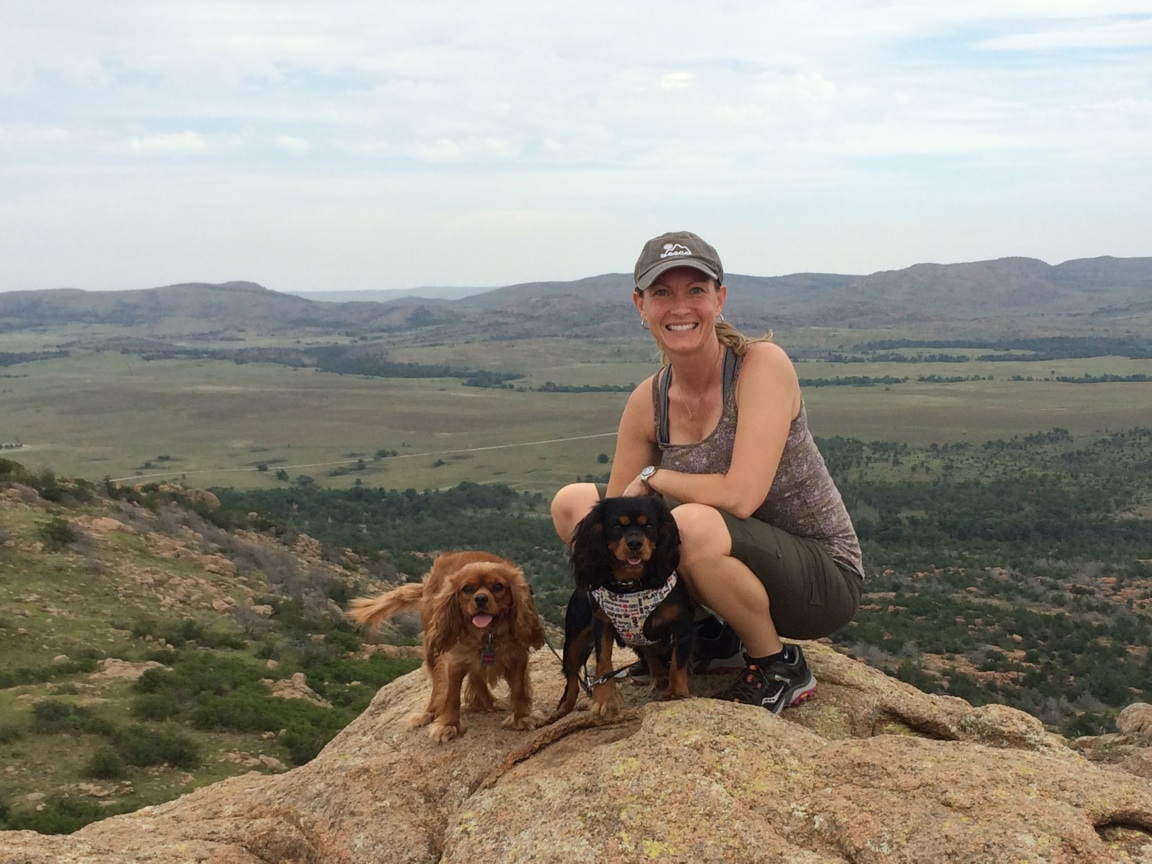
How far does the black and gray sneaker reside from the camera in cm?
422

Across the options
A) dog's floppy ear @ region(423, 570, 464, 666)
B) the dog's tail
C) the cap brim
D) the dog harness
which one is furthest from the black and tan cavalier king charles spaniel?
the dog's tail

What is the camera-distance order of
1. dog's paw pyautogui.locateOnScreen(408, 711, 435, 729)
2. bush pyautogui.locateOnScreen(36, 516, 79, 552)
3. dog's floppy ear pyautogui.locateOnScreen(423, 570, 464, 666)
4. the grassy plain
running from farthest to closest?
the grassy plain, bush pyautogui.locateOnScreen(36, 516, 79, 552), dog's paw pyautogui.locateOnScreen(408, 711, 435, 729), dog's floppy ear pyautogui.locateOnScreen(423, 570, 464, 666)

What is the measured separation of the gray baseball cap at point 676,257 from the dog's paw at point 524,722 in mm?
2072

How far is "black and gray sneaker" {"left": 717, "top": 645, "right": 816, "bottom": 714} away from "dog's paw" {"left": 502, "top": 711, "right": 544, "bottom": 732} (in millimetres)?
861

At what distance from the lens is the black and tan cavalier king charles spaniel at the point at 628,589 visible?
3832 mm

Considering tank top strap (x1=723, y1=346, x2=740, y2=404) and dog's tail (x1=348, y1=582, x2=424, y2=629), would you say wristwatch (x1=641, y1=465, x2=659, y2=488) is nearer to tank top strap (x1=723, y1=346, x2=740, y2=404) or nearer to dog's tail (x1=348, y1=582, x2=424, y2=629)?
tank top strap (x1=723, y1=346, x2=740, y2=404)

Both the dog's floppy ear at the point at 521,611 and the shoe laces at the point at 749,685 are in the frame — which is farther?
the dog's floppy ear at the point at 521,611

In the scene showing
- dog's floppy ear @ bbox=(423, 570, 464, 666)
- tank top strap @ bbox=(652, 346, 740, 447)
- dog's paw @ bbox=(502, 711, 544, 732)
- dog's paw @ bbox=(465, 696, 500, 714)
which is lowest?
dog's paw @ bbox=(465, 696, 500, 714)

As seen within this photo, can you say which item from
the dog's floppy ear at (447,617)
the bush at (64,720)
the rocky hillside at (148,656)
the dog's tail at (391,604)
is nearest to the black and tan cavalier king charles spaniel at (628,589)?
the dog's floppy ear at (447,617)

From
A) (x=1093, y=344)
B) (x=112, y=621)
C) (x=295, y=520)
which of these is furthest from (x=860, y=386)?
(x=112, y=621)

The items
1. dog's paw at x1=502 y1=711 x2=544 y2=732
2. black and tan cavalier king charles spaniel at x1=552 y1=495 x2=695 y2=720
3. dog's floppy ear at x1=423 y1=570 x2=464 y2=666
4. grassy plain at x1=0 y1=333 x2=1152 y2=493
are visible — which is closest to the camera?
black and tan cavalier king charles spaniel at x1=552 y1=495 x2=695 y2=720

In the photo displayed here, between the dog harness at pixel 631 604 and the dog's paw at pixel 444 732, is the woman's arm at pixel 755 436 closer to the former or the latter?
the dog harness at pixel 631 604

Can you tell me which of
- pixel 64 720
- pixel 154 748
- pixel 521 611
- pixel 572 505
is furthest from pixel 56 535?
pixel 572 505

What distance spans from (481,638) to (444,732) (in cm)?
47
